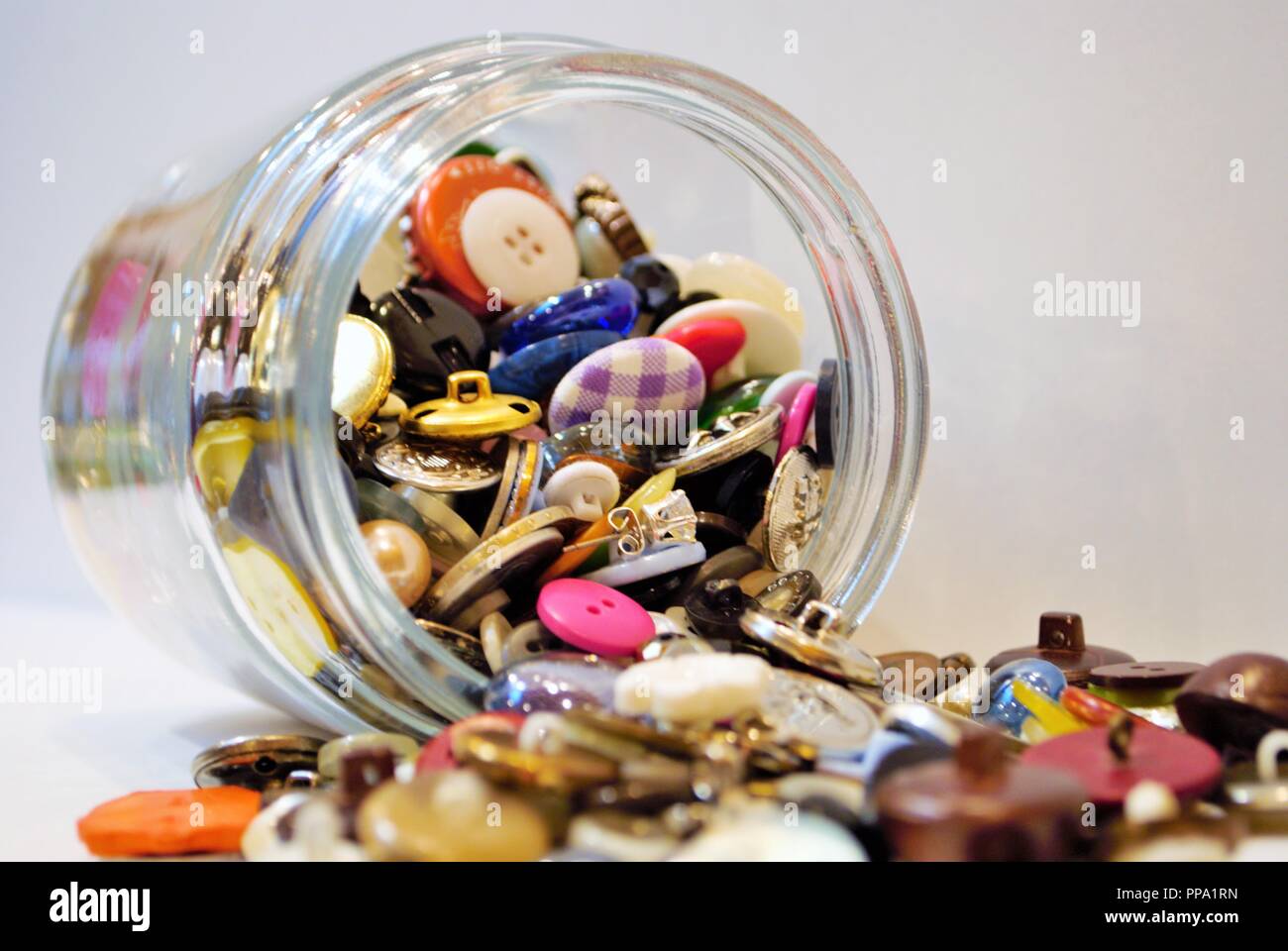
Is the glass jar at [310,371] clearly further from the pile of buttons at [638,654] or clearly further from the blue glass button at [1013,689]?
the blue glass button at [1013,689]

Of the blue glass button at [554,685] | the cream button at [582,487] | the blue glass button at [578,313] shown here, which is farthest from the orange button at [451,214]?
the blue glass button at [554,685]

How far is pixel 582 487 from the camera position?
105 centimetres

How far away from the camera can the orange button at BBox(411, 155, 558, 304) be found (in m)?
1.29

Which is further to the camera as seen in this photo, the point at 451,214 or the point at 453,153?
the point at 451,214

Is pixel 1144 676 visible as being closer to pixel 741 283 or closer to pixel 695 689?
pixel 695 689

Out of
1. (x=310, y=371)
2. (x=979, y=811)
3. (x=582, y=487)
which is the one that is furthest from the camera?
(x=582, y=487)

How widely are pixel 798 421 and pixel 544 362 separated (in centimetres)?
25

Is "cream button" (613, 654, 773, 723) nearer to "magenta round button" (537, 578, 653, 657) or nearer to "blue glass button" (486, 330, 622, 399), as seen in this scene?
"magenta round button" (537, 578, 653, 657)

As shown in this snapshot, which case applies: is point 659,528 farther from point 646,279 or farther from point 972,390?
point 972,390

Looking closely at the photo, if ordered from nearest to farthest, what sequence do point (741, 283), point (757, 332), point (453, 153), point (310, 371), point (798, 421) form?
point (310, 371) < point (453, 153) < point (798, 421) < point (757, 332) < point (741, 283)

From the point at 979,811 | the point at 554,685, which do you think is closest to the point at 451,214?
the point at 554,685

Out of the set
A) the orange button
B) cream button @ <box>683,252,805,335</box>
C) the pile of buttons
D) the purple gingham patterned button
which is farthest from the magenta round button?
cream button @ <box>683,252,805,335</box>

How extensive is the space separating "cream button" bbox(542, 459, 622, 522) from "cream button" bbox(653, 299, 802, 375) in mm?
254

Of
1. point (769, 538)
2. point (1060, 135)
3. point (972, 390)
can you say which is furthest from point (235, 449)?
point (1060, 135)
